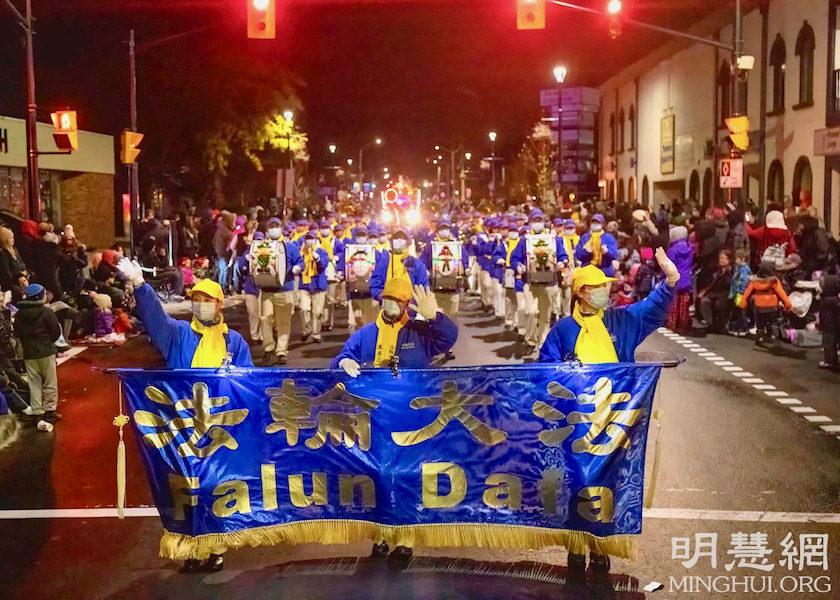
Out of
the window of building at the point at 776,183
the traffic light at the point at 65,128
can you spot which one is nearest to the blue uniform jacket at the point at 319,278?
the traffic light at the point at 65,128

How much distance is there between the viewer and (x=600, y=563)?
22.5ft

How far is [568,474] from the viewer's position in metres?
6.65

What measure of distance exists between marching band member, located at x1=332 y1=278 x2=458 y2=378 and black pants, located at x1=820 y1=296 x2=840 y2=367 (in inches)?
351

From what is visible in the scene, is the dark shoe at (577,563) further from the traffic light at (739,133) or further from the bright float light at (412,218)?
the bright float light at (412,218)

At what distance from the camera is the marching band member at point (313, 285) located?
1858cm

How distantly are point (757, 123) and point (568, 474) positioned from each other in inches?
1144

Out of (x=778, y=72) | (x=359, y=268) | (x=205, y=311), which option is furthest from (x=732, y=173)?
(x=205, y=311)

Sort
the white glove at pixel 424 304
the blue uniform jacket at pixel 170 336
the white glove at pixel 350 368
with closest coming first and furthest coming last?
the white glove at pixel 350 368 → the blue uniform jacket at pixel 170 336 → the white glove at pixel 424 304

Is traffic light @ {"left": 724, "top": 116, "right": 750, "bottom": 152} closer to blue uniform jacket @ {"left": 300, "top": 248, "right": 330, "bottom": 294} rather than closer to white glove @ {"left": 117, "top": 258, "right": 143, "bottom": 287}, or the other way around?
blue uniform jacket @ {"left": 300, "top": 248, "right": 330, "bottom": 294}

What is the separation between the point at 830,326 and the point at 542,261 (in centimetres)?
434

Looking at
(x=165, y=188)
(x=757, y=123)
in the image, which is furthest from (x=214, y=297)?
(x=165, y=188)

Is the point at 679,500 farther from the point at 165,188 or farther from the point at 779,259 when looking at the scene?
the point at 165,188

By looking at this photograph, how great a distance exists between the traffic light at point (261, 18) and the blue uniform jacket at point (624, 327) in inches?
521

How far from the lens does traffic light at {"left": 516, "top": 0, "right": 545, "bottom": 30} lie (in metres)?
18.8
